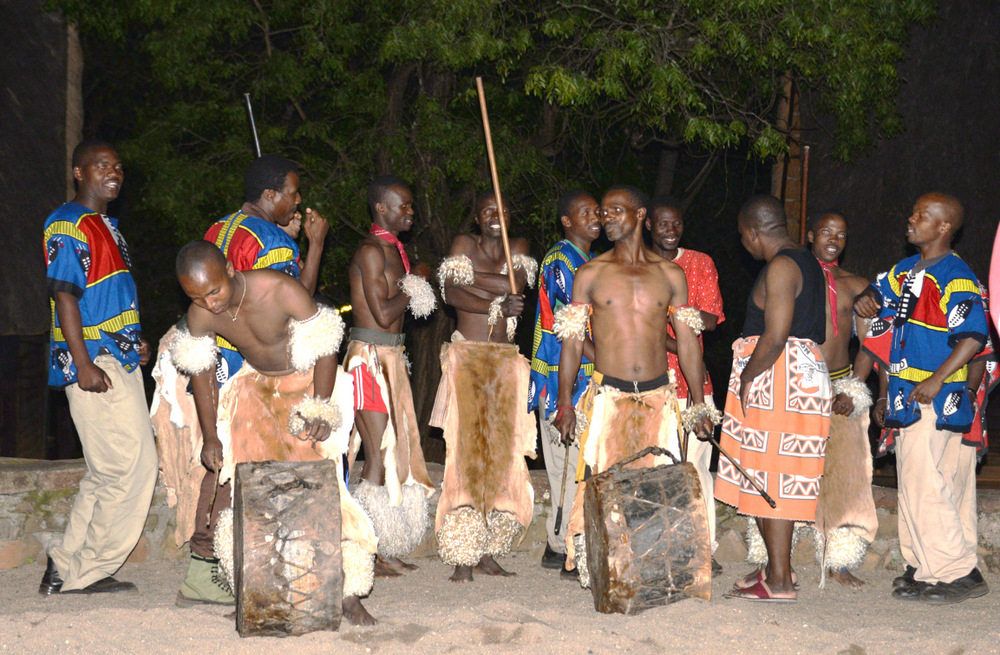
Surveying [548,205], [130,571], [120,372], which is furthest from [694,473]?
[548,205]

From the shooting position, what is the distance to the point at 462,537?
551cm

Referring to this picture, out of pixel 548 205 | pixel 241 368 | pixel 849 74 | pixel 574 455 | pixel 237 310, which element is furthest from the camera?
pixel 548 205

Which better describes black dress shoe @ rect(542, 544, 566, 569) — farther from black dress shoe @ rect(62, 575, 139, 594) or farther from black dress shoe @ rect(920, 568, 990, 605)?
black dress shoe @ rect(62, 575, 139, 594)

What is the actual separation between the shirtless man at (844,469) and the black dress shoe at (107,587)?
3.84 metres

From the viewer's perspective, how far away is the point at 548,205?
1022 centimetres

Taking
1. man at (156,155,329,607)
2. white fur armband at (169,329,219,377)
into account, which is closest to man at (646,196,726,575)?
man at (156,155,329,607)

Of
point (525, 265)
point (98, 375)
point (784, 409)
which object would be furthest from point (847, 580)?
point (98, 375)

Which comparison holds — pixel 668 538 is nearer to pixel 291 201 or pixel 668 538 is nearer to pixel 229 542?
pixel 229 542

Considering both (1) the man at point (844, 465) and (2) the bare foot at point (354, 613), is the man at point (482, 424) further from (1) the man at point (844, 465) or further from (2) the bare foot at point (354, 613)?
Answer: (1) the man at point (844, 465)

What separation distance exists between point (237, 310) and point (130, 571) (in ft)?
7.69

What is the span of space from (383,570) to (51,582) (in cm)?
180

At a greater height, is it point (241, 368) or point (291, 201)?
point (291, 201)

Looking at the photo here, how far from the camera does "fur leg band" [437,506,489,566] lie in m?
5.50

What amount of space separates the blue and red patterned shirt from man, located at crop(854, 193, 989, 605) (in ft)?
13.5
